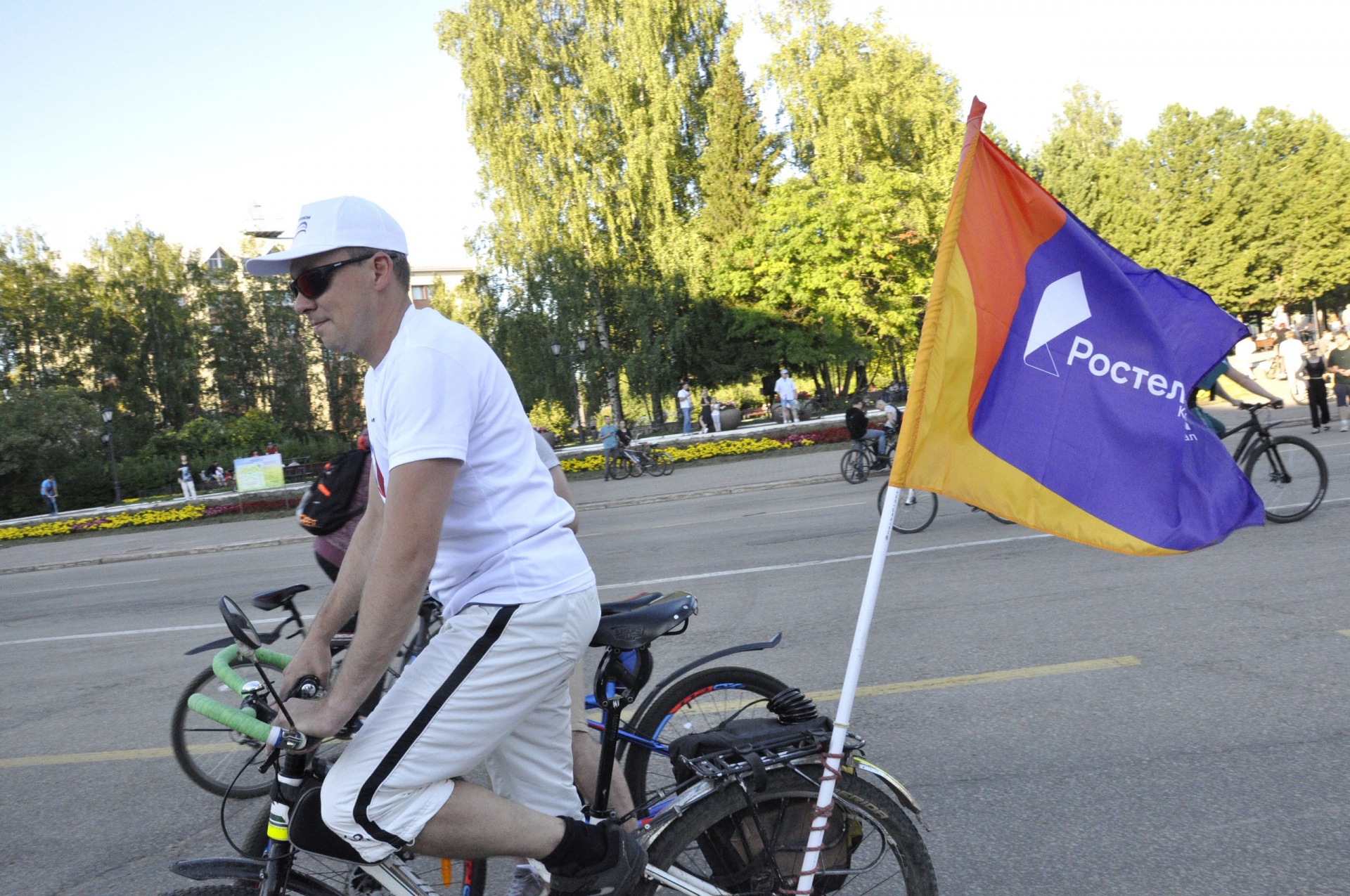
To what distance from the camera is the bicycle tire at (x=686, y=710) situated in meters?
3.20

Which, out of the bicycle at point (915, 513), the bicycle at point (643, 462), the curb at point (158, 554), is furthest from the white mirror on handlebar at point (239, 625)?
the bicycle at point (643, 462)

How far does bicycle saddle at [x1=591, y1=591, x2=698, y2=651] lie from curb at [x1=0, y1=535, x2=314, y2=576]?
1681 centimetres

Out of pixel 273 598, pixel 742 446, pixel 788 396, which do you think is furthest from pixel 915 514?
pixel 788 396

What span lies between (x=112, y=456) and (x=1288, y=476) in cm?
4230

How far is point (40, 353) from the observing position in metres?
54.5

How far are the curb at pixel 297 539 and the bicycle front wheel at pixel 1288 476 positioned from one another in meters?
9.89

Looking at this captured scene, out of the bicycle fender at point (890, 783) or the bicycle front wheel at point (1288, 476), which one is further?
the bicycle front wheel at point (1288, 476)

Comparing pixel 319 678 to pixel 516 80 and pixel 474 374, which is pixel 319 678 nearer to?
pixel 474 374

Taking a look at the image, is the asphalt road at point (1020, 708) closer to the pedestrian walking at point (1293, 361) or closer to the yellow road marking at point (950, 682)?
the yellow road marking at point (950, 682)

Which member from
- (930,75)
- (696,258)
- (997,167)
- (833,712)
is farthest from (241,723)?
(930,75)

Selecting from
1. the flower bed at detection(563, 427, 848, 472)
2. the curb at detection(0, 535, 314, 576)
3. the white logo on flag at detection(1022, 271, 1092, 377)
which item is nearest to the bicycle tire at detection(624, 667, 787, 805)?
the white logo on flag at detection(1022, 271, 1092, 377)

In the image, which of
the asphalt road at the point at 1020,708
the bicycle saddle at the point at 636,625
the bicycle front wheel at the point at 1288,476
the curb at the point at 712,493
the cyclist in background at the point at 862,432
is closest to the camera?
the bicycle saddle at the point at 636,625

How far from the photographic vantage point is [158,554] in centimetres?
1878

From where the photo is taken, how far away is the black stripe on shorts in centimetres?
203
